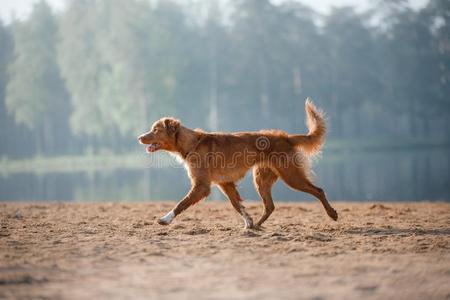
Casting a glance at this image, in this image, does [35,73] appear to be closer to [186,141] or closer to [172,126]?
[172,126]

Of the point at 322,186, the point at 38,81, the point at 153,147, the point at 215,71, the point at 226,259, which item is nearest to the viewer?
the point at 226,259

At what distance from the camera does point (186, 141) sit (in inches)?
379

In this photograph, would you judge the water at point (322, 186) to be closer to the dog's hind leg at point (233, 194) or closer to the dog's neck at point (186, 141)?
the dog's hind leg at point (233, 194)

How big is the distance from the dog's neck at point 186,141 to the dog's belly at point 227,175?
20.8 inches

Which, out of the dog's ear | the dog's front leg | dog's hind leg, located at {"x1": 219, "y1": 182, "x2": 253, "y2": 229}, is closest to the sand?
the dog's front leg

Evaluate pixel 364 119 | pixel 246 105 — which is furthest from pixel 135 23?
pixel 364 119

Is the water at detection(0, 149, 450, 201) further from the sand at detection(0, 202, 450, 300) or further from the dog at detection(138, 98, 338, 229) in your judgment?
the sand at detection(0, 202, 450, 300)

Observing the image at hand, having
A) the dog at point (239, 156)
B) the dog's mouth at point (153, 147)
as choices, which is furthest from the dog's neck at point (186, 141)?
the dog's mouth at point (153, 147)

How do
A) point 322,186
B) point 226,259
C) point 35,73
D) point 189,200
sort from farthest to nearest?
point 35,73
point 322,186
point 189,200
point 226,259

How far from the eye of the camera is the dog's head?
9.73 metres

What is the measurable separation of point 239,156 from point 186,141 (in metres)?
0.85

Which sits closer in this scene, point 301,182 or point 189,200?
point 189,200

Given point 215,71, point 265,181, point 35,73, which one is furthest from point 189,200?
point 215,71

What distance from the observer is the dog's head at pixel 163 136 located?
9727mm
